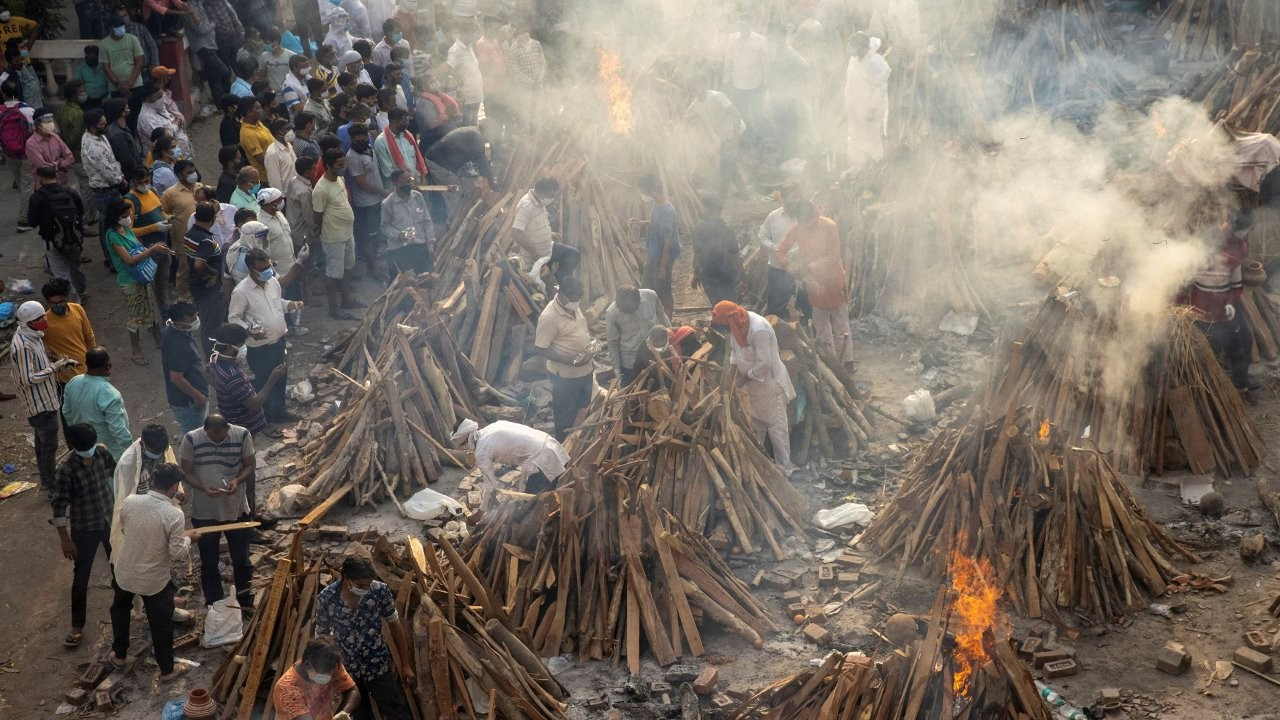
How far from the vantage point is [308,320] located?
15.7 metres

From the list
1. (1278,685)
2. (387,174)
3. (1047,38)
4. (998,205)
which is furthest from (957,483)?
(1047,38)

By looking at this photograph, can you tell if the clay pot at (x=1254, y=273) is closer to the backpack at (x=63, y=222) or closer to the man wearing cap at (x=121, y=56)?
the backpack at (x=63, y=222)

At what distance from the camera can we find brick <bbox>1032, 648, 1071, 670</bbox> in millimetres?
9516

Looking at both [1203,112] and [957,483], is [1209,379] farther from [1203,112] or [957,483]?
[1203,112]

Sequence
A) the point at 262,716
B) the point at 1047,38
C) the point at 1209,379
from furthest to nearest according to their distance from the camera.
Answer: the point at 1047,38
the point at 1209,379
the point at 262,716

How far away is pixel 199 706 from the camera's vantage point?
28.2 feet

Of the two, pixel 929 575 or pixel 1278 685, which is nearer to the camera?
pixel 1278 685

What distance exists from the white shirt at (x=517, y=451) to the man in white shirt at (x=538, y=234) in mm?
3728

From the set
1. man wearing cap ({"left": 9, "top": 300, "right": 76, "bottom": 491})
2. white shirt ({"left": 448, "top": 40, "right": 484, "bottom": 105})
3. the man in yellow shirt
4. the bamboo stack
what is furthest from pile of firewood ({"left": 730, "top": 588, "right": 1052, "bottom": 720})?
white shirt ({"left": 448, "top": 40, "right": 484, "bottom": 105})

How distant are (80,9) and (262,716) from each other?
41.1 feet

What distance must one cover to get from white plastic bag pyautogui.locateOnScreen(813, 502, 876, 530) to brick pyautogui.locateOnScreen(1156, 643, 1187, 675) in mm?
2856

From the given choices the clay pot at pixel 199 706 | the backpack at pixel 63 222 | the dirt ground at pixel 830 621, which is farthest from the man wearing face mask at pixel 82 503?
the backpack at pixel 63 222

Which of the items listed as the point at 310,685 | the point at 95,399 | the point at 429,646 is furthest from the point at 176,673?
the point at 310,685

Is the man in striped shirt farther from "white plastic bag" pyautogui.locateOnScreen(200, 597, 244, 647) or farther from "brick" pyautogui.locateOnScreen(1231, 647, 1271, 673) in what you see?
"brick" pyautogui.locateOnScreen(1231, 647, 1271, 673)
